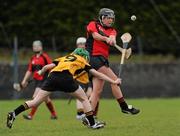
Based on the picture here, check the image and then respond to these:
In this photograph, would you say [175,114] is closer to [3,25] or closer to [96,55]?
[96,55]

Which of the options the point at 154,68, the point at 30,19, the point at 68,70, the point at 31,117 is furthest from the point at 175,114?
the point at 30,19

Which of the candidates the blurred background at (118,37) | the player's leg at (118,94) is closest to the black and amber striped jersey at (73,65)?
the player's leg at (118,94)

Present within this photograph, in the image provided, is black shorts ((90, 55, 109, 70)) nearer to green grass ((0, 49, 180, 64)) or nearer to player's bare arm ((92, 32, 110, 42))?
player's bare arm ((92, 32, 110, 42))

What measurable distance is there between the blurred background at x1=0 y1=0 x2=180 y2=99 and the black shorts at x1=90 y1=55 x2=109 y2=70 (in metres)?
14.2

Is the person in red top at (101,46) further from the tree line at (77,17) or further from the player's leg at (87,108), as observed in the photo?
the tree line at (77,17)

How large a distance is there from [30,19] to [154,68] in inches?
307

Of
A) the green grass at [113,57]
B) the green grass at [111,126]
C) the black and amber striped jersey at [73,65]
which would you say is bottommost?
the green grass at [113,57]

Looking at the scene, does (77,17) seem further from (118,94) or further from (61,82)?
(61,82)

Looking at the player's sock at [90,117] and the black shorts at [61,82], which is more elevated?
the black shorts at [61,82]

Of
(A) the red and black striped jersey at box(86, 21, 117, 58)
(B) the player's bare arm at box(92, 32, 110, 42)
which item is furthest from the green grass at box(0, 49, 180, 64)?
(B) the player's bare arm at box(92, 32, 110, 42)

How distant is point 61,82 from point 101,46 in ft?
5.91

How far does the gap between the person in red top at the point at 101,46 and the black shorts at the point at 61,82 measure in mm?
1362

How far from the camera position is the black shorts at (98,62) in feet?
47.5

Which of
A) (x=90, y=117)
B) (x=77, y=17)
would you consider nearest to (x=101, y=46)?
(x=90, y=117)
